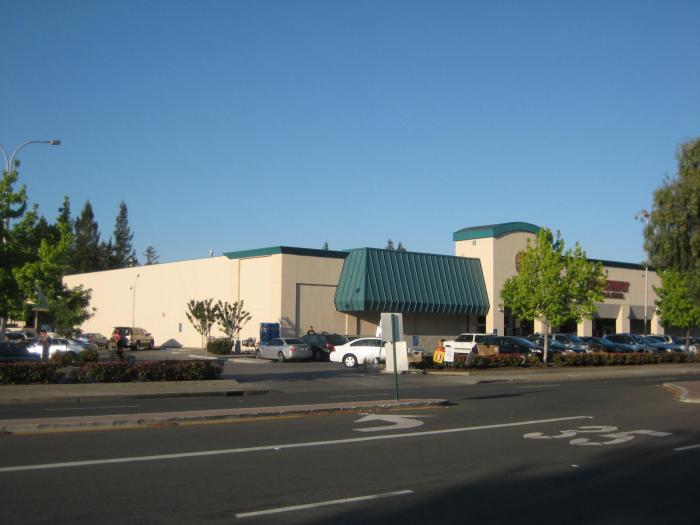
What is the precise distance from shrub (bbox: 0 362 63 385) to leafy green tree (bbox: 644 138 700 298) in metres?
22.8

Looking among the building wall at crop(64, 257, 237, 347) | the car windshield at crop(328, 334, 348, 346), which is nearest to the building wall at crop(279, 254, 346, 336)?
the building wall at crop(64, 257, 237, 347)

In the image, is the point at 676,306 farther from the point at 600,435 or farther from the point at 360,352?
the point at 600,435

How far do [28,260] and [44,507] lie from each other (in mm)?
17490

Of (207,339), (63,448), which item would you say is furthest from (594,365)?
(63,448)

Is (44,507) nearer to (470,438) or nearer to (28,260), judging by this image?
(470,438)

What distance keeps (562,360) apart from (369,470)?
3008 centimetres

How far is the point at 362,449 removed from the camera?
39.1ft

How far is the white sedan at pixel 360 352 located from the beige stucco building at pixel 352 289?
1028 centimetres

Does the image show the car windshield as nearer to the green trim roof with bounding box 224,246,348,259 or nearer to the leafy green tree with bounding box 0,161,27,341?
the green trim roof with bounding box 224,246,348,259

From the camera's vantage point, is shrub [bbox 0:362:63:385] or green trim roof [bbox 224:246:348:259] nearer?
shrub [bbox 0:362:63:385]

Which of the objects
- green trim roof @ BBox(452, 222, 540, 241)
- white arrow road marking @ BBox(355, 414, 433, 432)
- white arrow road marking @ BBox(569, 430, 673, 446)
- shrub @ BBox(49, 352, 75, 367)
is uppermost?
green trim roof @ BBox(452, 222, 540, 241)

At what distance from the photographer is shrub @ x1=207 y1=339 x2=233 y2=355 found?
46.4 metres

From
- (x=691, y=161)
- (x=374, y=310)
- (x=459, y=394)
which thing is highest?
(x=691, y=161)

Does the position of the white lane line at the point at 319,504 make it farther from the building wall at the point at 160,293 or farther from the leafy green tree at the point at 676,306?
the leafy green tree at the point at 676,306
